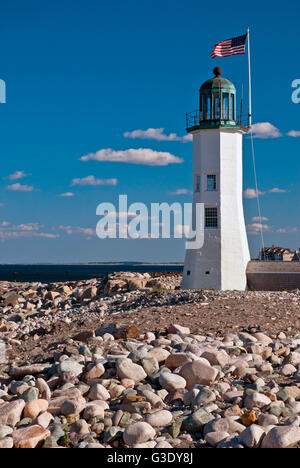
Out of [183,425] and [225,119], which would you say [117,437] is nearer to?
[183,425]

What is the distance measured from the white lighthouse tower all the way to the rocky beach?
9.64 metres

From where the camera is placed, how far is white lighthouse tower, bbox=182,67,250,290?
24.3 meters

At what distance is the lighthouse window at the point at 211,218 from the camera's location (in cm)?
2452

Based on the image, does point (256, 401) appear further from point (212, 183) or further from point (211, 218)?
point (212, 183)

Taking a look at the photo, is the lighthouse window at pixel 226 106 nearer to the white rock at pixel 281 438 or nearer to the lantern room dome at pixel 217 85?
the lantern room dome at pixel 217 85

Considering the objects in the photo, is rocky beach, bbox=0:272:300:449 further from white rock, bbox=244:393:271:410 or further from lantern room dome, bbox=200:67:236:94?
lantern room dome, bbox=200:67:236:94

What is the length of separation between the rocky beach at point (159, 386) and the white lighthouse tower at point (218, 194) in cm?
964

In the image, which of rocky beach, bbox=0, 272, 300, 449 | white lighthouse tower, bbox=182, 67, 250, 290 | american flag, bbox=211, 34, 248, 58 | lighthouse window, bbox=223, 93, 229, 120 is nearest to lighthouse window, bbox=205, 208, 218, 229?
white lighthouse tower, bbox=182, 67, 250, 290

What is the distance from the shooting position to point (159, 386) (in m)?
9.23

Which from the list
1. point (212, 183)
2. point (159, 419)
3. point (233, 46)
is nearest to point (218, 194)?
point (212, 183)

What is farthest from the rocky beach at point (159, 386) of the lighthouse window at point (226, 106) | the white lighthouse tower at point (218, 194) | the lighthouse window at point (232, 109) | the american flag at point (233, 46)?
the american flag at point (233, 46)

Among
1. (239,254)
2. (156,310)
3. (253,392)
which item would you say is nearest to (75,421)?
(253,392)

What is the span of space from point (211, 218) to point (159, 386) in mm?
15811
